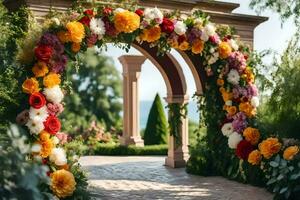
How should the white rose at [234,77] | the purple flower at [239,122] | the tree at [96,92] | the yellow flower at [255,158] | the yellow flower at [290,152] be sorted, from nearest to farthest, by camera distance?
1. the yellow flower at [290,152]
2. the yellow flower at [255,158]
3. the purple flower at [239,122]
4. the white rose at [234,77]
5. the tree at [96,92]

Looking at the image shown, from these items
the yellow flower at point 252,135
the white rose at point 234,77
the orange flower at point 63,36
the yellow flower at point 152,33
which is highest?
the yellow flower at point 152,33

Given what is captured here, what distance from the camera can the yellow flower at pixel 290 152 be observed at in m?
7.96

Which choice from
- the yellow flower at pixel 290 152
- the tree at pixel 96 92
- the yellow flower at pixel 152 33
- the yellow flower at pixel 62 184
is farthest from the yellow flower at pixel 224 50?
the tree at pixel 96 92

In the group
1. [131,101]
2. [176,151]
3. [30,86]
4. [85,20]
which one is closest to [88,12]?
[85,20]

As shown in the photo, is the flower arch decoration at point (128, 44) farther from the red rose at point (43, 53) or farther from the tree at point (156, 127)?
the tree at point (156, 127)

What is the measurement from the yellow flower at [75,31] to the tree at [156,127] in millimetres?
11121

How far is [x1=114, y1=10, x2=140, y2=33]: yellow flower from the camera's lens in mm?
8461

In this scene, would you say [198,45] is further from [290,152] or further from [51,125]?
[51,125]

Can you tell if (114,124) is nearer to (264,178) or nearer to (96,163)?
(96,163)

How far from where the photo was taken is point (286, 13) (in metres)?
13.5

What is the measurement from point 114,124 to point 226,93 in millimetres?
19976

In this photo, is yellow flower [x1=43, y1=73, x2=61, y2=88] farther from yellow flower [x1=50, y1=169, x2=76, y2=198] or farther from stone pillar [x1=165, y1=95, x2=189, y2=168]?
stone pillar [x1=165, y1=95, x2=189, y2=168]

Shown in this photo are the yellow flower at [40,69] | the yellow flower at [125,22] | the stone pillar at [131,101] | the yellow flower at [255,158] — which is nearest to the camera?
the yellow flower at [40,69]

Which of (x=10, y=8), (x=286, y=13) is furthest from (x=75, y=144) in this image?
(x=286, y=13)
